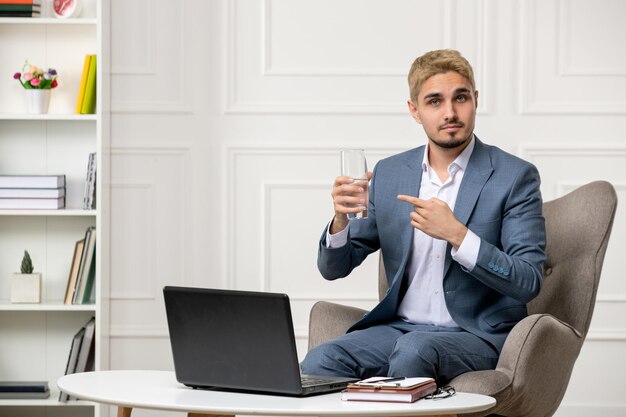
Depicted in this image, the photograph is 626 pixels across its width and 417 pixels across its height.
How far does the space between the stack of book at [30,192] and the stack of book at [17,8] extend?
610 millimetres

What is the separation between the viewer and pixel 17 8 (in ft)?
12.0

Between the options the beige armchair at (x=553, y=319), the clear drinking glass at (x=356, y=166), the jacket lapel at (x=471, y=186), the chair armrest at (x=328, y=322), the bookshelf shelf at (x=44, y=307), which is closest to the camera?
the clear drinking glass at (x=356, y=166)

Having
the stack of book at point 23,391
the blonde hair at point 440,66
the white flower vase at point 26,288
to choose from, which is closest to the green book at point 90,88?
the white flower vase at point 26,288

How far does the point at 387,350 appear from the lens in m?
2.48

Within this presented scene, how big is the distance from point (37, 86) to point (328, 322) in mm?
1594

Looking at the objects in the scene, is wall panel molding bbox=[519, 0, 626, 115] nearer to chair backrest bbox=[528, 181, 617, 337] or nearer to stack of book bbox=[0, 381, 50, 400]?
chair backrest bbox=[528, 181, 617, 337]

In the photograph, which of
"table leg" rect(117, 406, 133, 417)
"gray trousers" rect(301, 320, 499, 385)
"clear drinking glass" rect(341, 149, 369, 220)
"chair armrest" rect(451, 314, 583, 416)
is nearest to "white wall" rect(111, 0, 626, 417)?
"gray trousers" rect(301, 320, 499, 385)

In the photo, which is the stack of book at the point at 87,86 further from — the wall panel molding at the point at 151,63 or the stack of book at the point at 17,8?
the stack of book at the point at 17,8

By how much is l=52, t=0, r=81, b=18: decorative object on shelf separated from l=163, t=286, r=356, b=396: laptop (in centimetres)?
206

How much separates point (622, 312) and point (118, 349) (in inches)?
77.4

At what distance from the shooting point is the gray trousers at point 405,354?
7.51ft

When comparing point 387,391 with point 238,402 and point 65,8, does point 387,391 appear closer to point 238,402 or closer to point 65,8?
point 238,402

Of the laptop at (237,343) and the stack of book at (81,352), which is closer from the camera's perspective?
the laptop at (237,343)

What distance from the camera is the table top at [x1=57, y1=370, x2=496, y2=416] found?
67.2 inches
